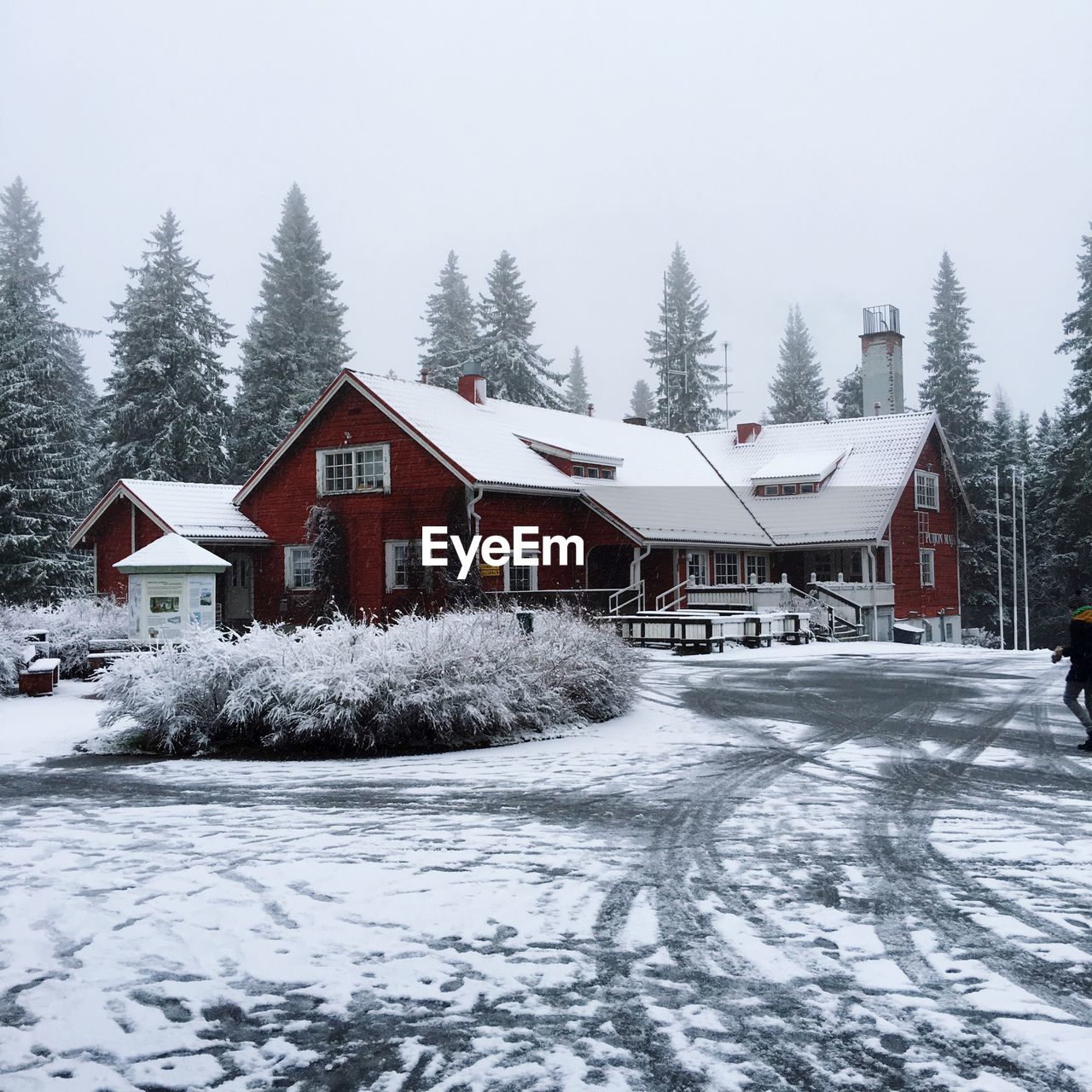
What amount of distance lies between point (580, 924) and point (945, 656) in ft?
75.6

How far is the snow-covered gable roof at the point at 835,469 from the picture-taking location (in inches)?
1369

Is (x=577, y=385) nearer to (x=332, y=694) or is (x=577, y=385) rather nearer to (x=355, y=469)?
(x=355, y=469)

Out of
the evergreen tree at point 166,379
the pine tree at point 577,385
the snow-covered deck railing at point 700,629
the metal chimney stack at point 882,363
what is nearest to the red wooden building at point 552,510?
the snow-covered deck railing at point 700,629

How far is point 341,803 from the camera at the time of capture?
30.2 ft

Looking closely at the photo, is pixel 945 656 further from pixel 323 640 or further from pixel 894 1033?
pixel 894 1033

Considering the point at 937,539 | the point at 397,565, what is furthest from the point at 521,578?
the point at 937,539

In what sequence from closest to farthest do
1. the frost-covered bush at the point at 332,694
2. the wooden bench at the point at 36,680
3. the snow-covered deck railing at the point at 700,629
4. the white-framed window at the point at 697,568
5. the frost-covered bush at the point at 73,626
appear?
the frost-covered bush at the point at 332,694 < the wooden bench at the point at 36,680 < the frost-covered bush at the point at 73,626 < the snow-covered deck railing at the point at 700,629 < the white-framed window at the point at 697,568

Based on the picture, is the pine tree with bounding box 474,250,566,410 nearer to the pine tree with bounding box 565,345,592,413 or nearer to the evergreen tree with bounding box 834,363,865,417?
the evergreen tree with bounding box 834,363,865,417

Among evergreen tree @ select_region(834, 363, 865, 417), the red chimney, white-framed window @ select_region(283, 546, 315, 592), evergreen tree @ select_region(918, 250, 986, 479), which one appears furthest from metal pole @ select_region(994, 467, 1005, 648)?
white-framed window @ select_region(283, 546, 315, 592)

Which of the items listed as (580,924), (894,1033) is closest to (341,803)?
(580,924)

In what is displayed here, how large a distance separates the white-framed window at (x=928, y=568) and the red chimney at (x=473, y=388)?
1680 cm

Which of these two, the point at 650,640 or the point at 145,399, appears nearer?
the point at 650,640

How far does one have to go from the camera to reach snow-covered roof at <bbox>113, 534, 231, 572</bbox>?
20562 millimetres

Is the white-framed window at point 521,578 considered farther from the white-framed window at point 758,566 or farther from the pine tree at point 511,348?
the pine tree at point 511,348
